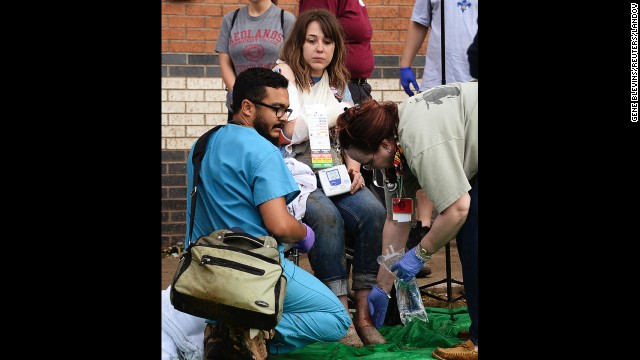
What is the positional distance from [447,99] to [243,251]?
113 centimetres

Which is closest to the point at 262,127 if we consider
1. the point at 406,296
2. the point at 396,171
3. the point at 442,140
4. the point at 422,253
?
the point at 396,171

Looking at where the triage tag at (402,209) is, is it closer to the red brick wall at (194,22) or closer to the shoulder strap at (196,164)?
the shoulder strap at (196,164)

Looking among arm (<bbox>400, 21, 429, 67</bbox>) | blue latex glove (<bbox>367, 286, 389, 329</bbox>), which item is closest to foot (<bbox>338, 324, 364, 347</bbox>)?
blue latex glove (<bbox>367, 286, 389, 329</bbox>)

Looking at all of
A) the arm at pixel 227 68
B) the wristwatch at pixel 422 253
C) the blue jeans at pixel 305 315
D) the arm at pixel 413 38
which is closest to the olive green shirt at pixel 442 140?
the wristwatch at pixel 422 253

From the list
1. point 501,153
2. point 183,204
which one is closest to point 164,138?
point 183,204

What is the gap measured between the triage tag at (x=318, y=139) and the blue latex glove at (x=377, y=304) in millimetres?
712

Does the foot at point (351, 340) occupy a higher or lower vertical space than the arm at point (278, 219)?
lower

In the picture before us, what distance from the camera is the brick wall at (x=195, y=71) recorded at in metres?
7.82

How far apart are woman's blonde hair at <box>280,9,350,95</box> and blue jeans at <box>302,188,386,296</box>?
66 cm

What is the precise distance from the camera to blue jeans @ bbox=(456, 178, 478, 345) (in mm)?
4273

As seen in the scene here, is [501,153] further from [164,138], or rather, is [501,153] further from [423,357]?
[164,138]

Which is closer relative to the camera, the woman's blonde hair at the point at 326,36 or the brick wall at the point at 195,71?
the woman's blonde hair at the point at 326,36

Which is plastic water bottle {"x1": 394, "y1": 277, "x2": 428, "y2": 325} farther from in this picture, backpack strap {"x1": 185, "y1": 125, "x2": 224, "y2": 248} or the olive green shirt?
backpack strap {"x1": 185, "y1": 125, "x2": 224, "y2": 248}

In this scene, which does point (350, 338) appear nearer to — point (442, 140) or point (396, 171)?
point (396, 171)
